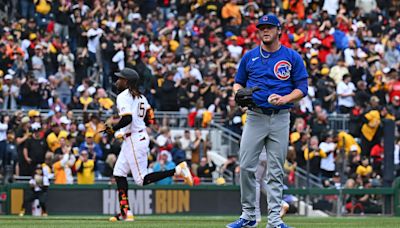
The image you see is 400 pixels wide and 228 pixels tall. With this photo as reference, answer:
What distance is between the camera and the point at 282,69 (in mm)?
11789

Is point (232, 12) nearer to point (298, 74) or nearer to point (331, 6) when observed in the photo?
point (331, 6)

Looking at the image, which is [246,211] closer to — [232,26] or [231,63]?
[231,63]

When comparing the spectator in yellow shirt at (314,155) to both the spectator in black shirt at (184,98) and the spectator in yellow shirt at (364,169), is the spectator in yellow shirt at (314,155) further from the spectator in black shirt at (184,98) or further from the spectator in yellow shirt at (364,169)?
the spectator in black shirt at (184,98)

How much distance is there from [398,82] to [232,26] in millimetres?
5174

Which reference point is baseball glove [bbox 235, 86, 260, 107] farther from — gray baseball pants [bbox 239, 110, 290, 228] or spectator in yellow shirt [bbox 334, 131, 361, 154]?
spectator in yellow shirt [bbox 334, 131, 361, 154]

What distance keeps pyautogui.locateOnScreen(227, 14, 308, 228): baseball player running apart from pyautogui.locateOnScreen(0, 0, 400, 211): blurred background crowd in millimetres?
11224

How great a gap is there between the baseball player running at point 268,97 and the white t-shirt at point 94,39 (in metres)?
16.5

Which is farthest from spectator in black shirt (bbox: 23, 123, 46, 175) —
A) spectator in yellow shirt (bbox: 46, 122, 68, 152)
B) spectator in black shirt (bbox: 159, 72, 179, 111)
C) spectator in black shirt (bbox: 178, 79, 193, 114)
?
spectator in black shirt (bbox: 178, 79, 193, 114)

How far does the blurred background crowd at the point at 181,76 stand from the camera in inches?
954

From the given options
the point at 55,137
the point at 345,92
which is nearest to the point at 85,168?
the point at 55,137

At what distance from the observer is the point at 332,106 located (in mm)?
28031

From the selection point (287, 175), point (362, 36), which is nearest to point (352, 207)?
point (287, 175)

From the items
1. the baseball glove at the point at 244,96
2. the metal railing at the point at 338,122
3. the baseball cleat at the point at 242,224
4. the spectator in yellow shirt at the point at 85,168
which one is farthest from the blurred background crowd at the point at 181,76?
the baseball glove at the point at 244,96

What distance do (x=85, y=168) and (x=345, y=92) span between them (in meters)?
7.71
